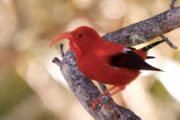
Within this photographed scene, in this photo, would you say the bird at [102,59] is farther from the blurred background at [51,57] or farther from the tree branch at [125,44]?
the blurred background at [51,57]

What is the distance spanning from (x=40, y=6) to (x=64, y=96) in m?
0.48

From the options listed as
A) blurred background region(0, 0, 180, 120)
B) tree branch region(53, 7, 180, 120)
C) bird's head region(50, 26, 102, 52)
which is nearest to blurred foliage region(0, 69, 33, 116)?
blurred background region(0, 0, 180, 120)

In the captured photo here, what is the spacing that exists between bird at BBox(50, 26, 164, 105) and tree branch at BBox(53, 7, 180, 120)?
8 cm

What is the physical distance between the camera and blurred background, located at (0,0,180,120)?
2590 mm

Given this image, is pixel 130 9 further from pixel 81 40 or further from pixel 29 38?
pixel 81 40

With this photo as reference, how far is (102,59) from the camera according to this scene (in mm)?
1467

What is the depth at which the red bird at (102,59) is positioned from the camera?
4.79ft

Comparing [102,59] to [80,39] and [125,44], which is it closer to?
[80,39]

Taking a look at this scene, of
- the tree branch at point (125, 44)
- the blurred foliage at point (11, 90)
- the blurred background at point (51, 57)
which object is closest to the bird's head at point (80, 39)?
the tree branch at point (125, 44)

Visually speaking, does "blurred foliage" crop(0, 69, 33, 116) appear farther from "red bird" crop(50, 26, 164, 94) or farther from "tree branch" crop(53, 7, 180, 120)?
"red bird" crop(50, 26, 164, 94)

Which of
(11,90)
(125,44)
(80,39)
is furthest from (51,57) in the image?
(80,39)

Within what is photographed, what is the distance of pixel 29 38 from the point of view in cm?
275

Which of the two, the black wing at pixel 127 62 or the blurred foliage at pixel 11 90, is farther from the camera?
the blurred foliage at pixel 11 90

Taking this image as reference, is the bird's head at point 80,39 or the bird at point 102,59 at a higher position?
the bird's head at point 80,39
